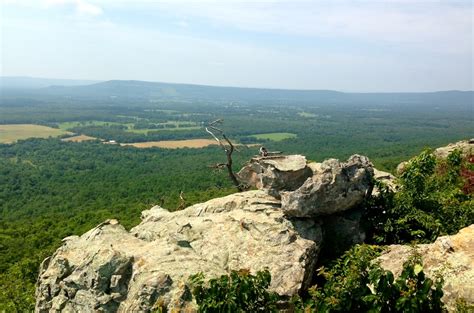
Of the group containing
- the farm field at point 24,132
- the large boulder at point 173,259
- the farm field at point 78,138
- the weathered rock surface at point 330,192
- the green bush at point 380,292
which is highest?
the weathered rock surface at point 330,192

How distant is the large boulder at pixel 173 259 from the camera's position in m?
8.91

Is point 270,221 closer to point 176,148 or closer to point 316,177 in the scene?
point 316,177

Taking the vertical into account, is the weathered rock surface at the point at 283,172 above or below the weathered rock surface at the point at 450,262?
above

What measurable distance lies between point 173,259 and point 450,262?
5.64 m

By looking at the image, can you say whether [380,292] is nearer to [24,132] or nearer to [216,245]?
[216,245]

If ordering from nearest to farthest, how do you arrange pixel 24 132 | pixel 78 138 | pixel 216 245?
1. pixel 216 245
2. pixel 78 138
3. pixel 24 132

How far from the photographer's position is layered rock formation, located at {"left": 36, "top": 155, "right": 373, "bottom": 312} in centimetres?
912

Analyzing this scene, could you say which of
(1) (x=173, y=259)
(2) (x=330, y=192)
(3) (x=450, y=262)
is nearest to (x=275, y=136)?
(2) (x=330, y=192)

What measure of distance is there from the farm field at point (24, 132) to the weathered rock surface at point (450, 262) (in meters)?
169

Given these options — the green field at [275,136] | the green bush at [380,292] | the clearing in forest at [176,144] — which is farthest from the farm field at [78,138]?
the green bush at [380,292]

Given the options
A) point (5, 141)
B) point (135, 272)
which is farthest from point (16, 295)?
point (5, 141)

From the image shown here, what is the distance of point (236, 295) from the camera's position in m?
7.44

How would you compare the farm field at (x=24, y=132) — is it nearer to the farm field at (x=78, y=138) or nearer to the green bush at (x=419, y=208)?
the farm field at (x=78, y=138)

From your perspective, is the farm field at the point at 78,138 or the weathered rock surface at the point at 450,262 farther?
the farm field at the point at 78,138
